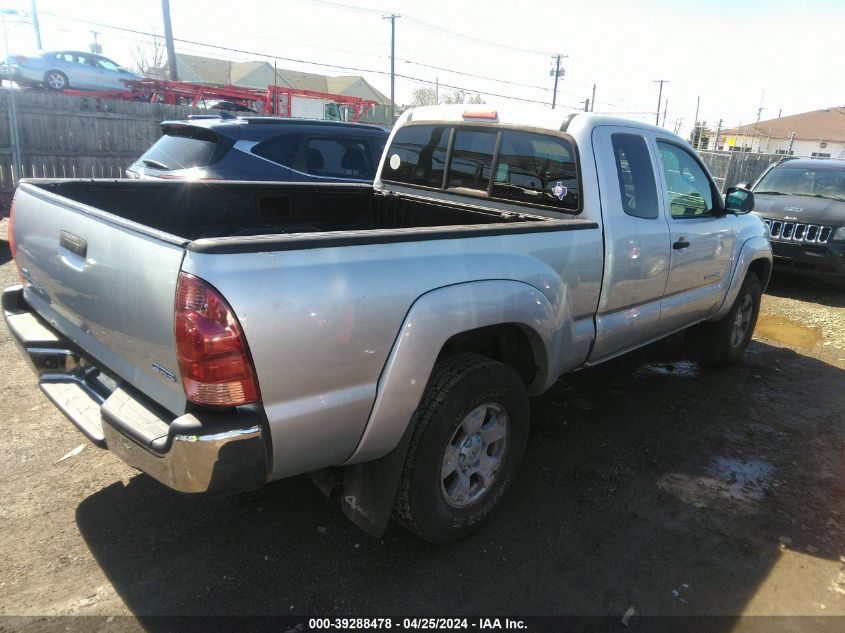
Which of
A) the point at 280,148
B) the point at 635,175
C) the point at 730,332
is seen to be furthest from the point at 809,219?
the point at 280,148

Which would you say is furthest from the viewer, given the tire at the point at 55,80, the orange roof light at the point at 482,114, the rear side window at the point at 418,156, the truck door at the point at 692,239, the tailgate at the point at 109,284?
the tire at the point at 55,80

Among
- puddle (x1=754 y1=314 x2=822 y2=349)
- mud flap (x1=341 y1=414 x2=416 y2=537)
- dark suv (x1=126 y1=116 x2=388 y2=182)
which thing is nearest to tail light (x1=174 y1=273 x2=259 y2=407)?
mud flap (x1=341 y1=414 x2=416 y2=537)

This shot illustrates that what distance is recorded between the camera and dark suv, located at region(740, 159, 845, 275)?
25.6ft

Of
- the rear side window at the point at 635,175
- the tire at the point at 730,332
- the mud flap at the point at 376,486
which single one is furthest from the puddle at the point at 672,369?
the mud flap at the point at 376,486

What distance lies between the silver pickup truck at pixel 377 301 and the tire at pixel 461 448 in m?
0.01

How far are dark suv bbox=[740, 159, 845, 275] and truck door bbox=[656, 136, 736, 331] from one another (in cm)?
333

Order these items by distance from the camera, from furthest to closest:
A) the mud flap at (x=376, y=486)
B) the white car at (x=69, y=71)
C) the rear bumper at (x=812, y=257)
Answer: the white car at (x=69, y=71) < the rear bumper at (x=812, y=257) < the mud flap at (x=376, y=486)

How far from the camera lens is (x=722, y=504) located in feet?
10.6

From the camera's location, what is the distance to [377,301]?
2105mm

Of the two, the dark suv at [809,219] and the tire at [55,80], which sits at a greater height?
the tire at [55,80]

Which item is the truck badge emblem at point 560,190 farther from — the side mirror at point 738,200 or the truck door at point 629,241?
the side mirror at point 738,200

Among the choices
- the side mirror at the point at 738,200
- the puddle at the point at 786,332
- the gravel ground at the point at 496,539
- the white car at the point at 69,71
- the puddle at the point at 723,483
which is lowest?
the puddle at the point at 786,332

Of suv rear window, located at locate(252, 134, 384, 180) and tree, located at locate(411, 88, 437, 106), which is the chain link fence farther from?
tree, located at locate(411, 88, 437, 106)

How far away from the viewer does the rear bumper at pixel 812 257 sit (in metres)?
7.76
